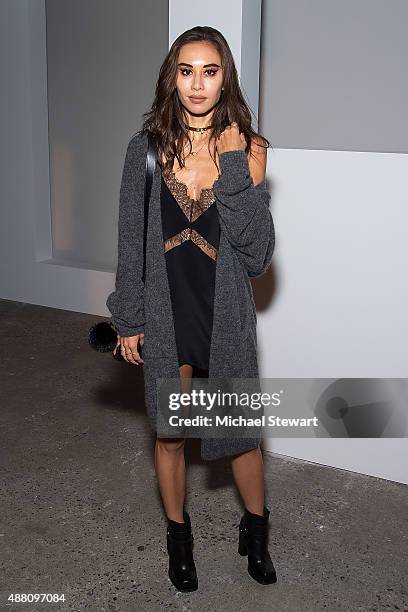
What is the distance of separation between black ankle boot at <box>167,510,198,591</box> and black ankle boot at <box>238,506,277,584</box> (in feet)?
0.61

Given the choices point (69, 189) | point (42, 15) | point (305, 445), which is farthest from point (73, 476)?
point (42, 15)

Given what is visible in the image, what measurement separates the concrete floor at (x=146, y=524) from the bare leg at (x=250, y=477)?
29 centimetres

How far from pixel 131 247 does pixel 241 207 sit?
369 mm

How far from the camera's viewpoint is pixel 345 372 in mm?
2965

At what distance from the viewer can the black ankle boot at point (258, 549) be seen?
7.52 feet

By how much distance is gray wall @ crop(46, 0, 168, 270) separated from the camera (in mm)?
5121

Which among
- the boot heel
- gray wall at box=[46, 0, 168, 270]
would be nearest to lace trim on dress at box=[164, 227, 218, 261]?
the boot heel

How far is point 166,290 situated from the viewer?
2.09 metres

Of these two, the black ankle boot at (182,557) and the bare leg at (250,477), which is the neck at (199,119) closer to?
the bare leg at (250,477)

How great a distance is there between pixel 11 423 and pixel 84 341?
1.31 metres

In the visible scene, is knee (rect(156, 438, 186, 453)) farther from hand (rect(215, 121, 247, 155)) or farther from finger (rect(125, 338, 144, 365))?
hand (rect(215, 121, 247, 155))

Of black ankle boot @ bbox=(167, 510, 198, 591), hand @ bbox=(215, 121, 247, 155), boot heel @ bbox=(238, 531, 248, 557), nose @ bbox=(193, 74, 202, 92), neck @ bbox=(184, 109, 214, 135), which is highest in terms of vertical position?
nose @ bbox=(193, 74, 202, 92)

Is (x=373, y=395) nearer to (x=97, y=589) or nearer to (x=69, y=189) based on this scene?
(x=97, y=589)

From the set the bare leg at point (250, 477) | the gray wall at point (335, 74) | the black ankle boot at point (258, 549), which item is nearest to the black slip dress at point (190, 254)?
the bare leg at point (250, 477)
